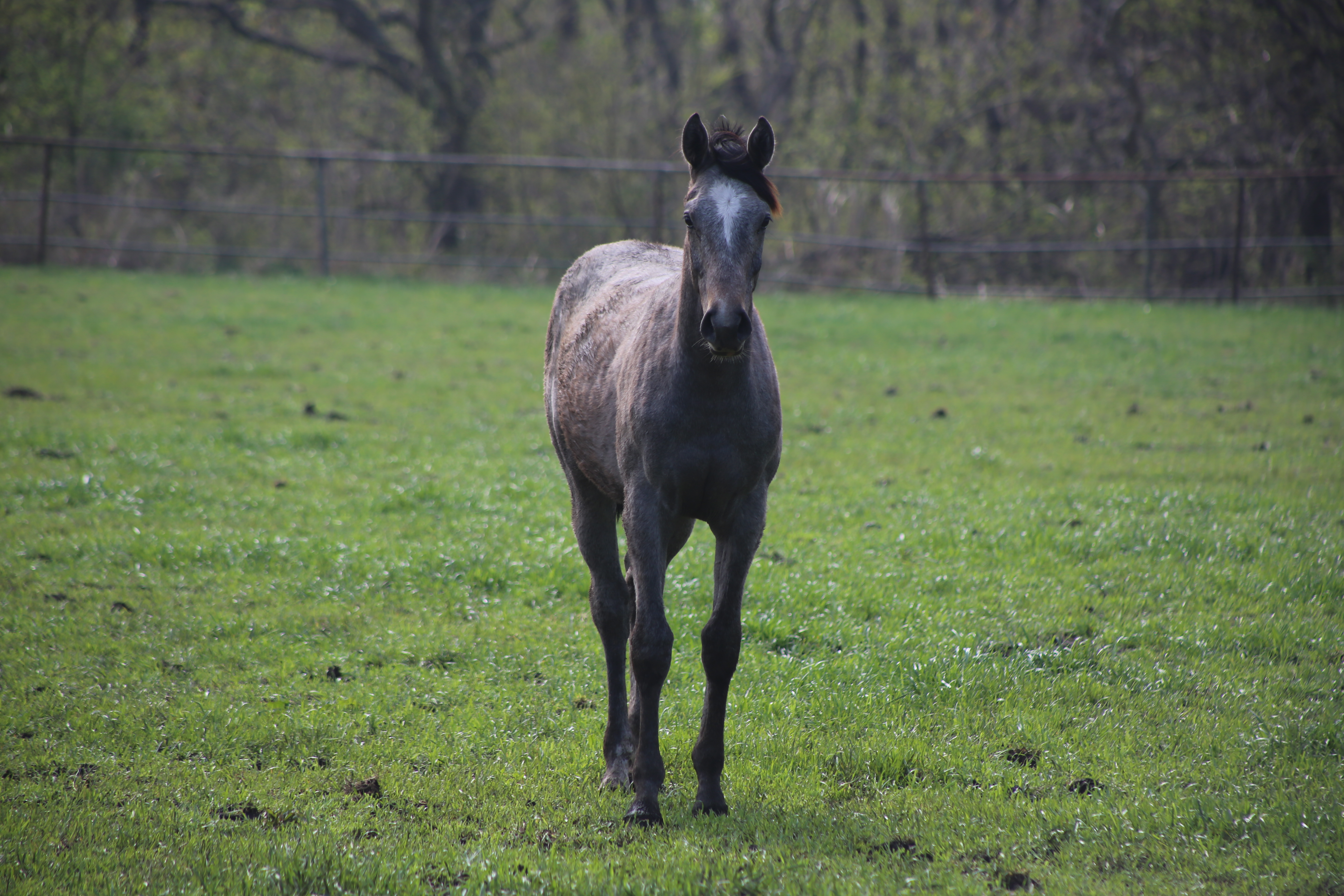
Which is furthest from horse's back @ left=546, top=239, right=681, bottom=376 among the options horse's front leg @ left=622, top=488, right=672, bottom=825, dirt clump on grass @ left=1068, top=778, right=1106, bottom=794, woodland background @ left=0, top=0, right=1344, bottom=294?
woodland background @ left=0, top=0, right=1344, bottom=294

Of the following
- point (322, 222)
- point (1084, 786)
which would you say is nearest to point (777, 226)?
point (322, 222)

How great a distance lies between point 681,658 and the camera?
4734mm

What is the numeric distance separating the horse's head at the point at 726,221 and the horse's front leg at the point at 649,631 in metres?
0.62

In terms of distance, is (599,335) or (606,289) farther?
(606,289)

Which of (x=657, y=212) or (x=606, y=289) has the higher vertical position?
(x=657, y=212)

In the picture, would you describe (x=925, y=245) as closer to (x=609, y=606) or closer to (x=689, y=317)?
(x=609, y=606)

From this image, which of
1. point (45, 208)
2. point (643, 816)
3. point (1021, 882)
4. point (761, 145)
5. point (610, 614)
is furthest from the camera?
point (45, 208)

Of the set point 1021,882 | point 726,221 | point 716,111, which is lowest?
point 1021,882

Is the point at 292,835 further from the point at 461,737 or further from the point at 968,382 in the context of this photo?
the point at 968,382

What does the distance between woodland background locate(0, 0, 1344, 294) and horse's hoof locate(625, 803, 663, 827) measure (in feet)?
54.9

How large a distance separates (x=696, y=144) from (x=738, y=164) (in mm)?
167

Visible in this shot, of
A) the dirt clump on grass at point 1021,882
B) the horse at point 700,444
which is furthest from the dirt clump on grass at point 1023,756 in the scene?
the horse at point 700,444

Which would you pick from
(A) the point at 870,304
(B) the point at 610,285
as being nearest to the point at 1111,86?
(A) the point at 870,304

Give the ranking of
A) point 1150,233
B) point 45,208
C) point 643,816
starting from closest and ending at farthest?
point 643,816
point 1150,233
point 45,208
